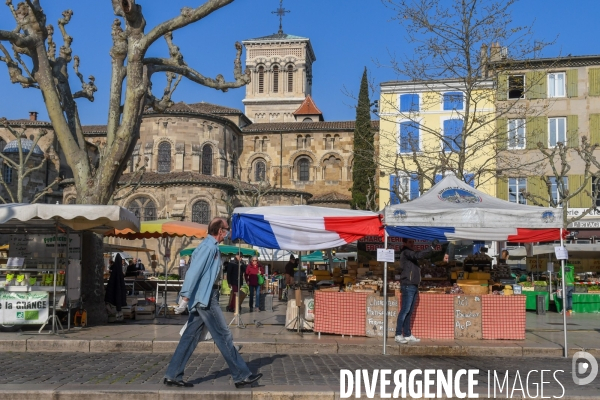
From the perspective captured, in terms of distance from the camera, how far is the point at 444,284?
13180 millimetres

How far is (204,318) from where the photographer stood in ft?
23.5

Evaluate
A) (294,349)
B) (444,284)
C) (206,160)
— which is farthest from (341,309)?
(206,160)

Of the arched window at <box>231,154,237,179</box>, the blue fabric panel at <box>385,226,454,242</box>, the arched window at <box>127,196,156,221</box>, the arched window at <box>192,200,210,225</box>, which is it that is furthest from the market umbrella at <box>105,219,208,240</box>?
the arched window at <box>231,154,237,179</box>

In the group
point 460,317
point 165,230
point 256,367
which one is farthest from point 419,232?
point 165,230

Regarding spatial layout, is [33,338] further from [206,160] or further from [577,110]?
[206,160]

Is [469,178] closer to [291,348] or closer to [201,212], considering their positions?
[291,348]

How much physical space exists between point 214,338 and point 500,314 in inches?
260

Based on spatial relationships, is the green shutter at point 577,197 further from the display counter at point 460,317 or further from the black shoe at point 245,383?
the black shoe at point 245,383

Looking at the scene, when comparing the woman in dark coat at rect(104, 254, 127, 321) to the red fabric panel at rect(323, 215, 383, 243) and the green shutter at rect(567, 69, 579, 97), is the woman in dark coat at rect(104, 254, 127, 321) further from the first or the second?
the green shutter at rect(567, 69, 579, 97)

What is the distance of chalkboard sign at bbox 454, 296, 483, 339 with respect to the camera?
38.8 feet

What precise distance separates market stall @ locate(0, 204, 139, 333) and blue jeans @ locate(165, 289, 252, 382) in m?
4.86

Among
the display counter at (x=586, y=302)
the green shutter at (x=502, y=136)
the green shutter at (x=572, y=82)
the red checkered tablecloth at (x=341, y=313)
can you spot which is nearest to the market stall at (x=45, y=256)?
the red checkered tablecloth at (x=341, y=313)

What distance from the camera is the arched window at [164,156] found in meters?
48.5

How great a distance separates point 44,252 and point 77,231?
0.75 m
